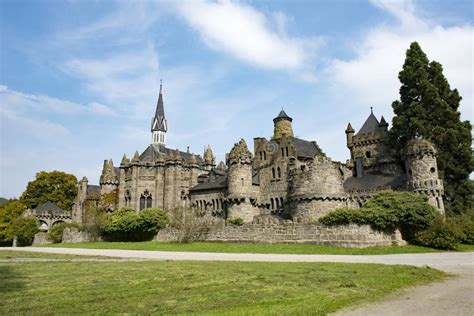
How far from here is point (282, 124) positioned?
64.2 meters

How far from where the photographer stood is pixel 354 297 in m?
10.1

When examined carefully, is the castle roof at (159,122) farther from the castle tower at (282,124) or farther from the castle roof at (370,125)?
the castle roof at (370,125)

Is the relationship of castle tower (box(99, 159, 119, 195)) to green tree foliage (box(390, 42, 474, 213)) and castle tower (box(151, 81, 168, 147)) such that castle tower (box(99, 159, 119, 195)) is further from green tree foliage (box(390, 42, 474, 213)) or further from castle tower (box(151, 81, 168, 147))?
green tree foliage (box(390, 42, 474, 213))

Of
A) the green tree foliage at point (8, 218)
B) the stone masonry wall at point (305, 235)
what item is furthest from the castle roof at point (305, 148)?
the green tree foliage at point (8, 218)

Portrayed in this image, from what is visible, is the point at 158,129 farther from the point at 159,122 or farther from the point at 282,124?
the point at 282,124

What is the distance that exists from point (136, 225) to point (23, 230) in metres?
23.7

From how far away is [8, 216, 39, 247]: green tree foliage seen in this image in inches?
2221

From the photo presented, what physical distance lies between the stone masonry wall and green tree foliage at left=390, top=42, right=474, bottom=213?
14.8 metres

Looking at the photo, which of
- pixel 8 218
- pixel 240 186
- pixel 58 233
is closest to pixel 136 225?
pixel 240 186

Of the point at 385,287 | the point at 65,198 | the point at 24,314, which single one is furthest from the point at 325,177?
the point at 65,198

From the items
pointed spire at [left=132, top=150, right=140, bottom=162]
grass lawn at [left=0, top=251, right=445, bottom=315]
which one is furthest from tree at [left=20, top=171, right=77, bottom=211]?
grass lawn at [left=0, top=251, right=445, bottom=315]

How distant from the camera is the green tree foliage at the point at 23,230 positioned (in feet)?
185

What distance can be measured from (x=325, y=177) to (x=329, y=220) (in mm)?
6891

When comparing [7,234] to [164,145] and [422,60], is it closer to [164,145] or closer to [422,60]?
[164,145]
